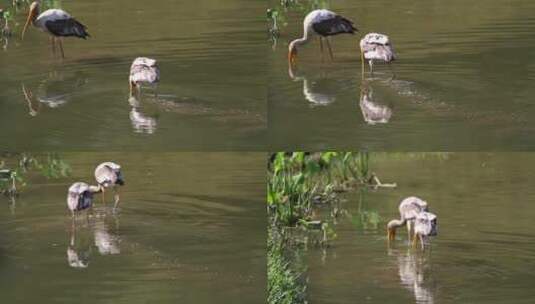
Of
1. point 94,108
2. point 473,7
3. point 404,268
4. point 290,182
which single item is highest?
point 473,7

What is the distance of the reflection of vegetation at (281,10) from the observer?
6184mm

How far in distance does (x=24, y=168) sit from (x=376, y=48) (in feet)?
5.87

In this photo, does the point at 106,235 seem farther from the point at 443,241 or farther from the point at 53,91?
the point at 443,241

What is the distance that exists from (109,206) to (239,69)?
936 mm

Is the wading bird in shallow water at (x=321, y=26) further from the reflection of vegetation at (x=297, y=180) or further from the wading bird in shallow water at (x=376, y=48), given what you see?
the reflection of vegetation at (x=297, y=180)

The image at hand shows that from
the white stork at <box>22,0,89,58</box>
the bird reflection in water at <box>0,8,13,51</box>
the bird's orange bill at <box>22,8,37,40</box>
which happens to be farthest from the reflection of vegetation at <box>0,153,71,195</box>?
the bird's orange bill at <box>22,8,37,40</box>

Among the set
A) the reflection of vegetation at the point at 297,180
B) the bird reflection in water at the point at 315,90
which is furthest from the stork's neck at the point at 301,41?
the reflection of vegetation at the point at 297,180

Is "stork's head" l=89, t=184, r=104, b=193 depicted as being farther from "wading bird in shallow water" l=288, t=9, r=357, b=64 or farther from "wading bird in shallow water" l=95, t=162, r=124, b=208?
"wading bird in shallow water" l=288, t=9, r=357, b=64

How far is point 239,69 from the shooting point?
19.8ft

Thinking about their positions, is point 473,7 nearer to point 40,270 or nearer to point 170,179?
point 170,179

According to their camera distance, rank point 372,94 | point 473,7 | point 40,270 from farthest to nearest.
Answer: point 473,7 → point 372,94 → point 40,270

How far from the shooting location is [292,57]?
6043mm

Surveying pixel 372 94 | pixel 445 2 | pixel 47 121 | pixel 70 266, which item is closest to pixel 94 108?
pixel 47 121

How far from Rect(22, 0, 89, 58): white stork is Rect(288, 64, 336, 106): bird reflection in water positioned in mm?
1183
